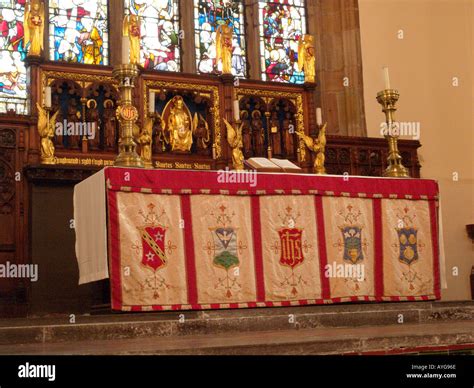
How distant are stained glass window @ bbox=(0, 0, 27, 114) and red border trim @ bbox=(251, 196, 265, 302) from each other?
401cm

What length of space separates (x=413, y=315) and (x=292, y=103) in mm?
3326

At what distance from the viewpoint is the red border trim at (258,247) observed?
6489 millimetres

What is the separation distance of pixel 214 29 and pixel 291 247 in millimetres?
5122

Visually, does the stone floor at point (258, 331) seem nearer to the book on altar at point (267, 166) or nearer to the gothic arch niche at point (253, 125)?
the book on altar at point (267, 166)

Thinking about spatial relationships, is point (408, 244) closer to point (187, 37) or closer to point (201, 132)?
point (201, 132)

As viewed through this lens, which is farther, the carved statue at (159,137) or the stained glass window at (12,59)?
the stained glass window at (12,59)

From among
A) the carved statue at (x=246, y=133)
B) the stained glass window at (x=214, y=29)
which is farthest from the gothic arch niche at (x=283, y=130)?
the stained glass window at (x=214, y=29)

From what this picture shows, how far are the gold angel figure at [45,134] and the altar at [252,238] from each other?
4.01 feet

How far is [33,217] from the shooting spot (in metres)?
7.68

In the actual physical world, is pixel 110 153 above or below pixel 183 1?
below

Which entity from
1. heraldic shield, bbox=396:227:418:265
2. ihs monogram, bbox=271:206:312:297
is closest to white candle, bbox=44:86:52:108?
ihs monogram, bbox=271:206:312:297

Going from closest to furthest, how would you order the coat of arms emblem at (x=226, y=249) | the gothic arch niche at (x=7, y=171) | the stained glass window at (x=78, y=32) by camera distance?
1. the coat of arms emblem at (x=226, y=249)
2. the gothic arch niche at (x=7, y=171)
3. the stained glass window at (x=78, y=32)
